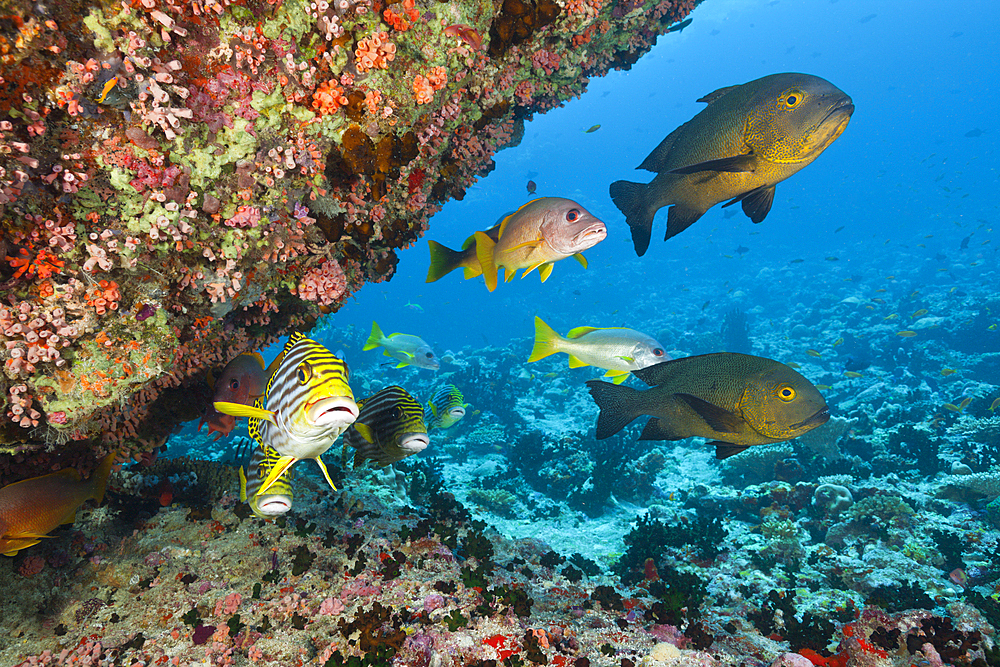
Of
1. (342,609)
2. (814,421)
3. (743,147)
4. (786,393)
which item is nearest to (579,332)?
(786,393)

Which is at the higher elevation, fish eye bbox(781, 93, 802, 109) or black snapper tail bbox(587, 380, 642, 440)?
fish eye bbox(781, 93, 802, 109)

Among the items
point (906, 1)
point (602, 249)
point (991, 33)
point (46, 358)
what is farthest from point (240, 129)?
point (991, 33)

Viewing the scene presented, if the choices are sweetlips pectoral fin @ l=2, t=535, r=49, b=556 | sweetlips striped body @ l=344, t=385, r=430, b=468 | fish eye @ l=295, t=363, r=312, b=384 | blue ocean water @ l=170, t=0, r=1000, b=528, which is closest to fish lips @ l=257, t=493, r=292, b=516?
sweetlips striped body @ l=344, t=385, r=430, b=468

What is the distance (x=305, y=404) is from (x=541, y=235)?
1.82 metres

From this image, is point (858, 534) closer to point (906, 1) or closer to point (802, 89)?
point (802, 89)

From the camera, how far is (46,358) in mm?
2193

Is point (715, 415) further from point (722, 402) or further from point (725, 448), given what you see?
point (725, 448)

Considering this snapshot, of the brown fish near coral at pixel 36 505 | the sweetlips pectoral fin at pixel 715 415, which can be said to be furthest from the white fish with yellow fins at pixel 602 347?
the brown fish near coral at pixel 36 505

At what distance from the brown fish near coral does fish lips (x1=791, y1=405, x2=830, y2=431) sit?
16.1ft

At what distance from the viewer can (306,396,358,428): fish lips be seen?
5.02ft

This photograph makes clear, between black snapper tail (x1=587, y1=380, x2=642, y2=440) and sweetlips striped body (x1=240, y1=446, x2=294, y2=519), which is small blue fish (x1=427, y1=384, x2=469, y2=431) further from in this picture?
black snapper tail (x1=587, y1=380, x2=642, y2=440)

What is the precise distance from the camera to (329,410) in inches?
60.7

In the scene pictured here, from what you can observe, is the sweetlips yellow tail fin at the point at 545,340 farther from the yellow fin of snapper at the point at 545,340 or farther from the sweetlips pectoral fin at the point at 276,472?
the sweetlips pectoral fin at the point at 276,472

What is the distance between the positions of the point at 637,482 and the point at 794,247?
81795mm
